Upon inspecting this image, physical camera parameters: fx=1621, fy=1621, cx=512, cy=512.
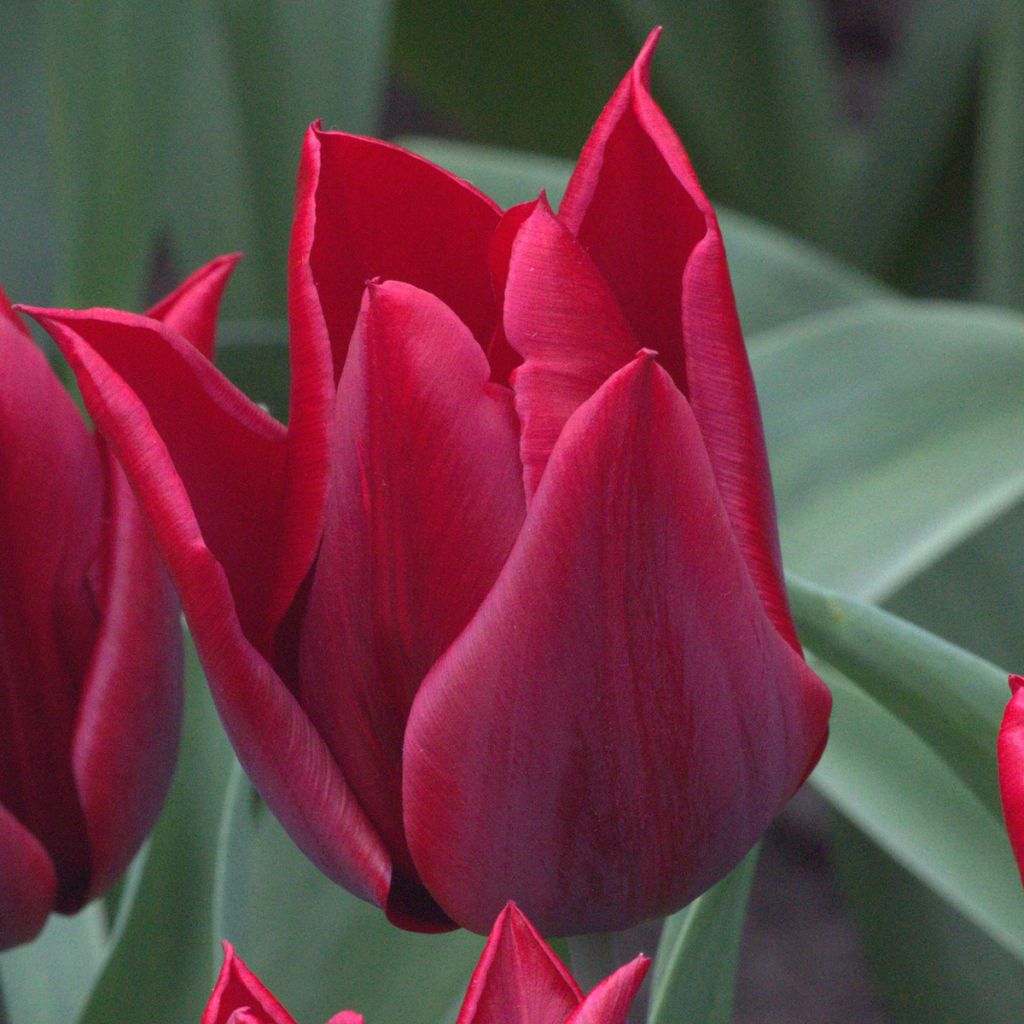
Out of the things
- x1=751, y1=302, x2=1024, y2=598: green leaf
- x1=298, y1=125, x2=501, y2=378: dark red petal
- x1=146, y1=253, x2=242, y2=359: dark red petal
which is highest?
x1=298, y1=125, x2=501, y2=378: dark red petal

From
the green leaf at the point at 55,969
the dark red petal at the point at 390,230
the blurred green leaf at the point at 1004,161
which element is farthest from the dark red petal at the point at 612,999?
the blurred green leaf at the point at 1004,161

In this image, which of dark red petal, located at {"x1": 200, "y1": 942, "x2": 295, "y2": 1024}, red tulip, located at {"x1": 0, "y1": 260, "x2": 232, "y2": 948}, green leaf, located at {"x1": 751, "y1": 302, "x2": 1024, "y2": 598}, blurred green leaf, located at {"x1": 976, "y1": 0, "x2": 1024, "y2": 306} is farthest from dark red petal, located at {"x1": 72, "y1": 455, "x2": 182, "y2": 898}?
blurred green leaf, located at {"x1": 976, "y1": 0, "x2": 1024, "y2": 306}

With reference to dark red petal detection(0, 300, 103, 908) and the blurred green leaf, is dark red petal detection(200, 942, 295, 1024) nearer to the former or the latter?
dark red petal detection(0, 300, 103, 908)

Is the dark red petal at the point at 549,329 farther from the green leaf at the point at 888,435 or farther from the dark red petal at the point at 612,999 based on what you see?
the green leaf at the point at 888,435

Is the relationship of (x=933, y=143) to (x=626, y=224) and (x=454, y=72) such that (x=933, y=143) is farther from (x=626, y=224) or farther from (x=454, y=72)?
(x=626, y=224)

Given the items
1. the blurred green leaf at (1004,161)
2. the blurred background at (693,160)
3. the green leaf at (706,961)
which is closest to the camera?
the green leaf at (706,961)

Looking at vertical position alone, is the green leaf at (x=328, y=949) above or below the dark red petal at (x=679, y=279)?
below

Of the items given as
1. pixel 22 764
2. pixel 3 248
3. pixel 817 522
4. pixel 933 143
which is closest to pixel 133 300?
pixel 3 248
